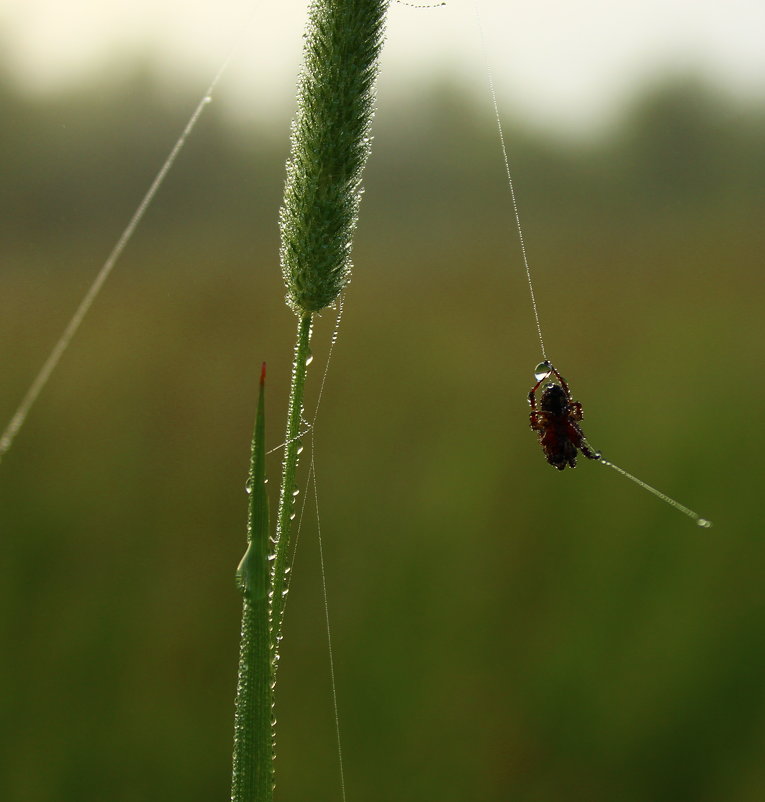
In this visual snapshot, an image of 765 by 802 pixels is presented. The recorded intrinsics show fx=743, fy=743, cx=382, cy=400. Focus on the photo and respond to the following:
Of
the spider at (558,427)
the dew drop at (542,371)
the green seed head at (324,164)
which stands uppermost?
the dew drop at (542,371)

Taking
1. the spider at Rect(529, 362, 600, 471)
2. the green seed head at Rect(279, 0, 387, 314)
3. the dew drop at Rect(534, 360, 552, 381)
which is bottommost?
the green seed head at Rect(279, 0, 387, 314)

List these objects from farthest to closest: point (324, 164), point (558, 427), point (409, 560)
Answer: point (409, 560) < point (558, 427) < point (324, 164)

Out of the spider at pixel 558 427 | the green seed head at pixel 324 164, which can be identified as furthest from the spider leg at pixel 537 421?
the green seed head at pixel 324 164

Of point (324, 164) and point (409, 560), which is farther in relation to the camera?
point (409, 560)

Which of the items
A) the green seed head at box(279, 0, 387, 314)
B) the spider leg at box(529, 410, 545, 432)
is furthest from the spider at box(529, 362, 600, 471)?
the green seed head at box(279, 0, 387, 314)

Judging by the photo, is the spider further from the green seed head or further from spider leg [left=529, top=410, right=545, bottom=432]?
the green seed head

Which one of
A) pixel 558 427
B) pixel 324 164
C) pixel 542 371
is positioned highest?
pixel 542 371

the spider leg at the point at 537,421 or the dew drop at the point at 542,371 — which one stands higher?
the dew drop at the point at 542,371

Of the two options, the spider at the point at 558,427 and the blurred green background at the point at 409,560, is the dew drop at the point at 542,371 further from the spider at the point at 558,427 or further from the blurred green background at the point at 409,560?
the blurred green background at the point at 409,560

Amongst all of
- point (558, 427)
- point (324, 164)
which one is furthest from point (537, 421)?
point (324, 164)

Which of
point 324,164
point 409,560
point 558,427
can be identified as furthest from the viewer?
point 409,560

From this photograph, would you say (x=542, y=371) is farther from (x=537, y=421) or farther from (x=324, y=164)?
(x=324, y=164)

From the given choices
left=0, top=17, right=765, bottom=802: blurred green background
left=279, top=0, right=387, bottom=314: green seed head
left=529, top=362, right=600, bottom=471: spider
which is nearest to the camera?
Result: left=279, top=0, right=387, bottom=314: green seed head
